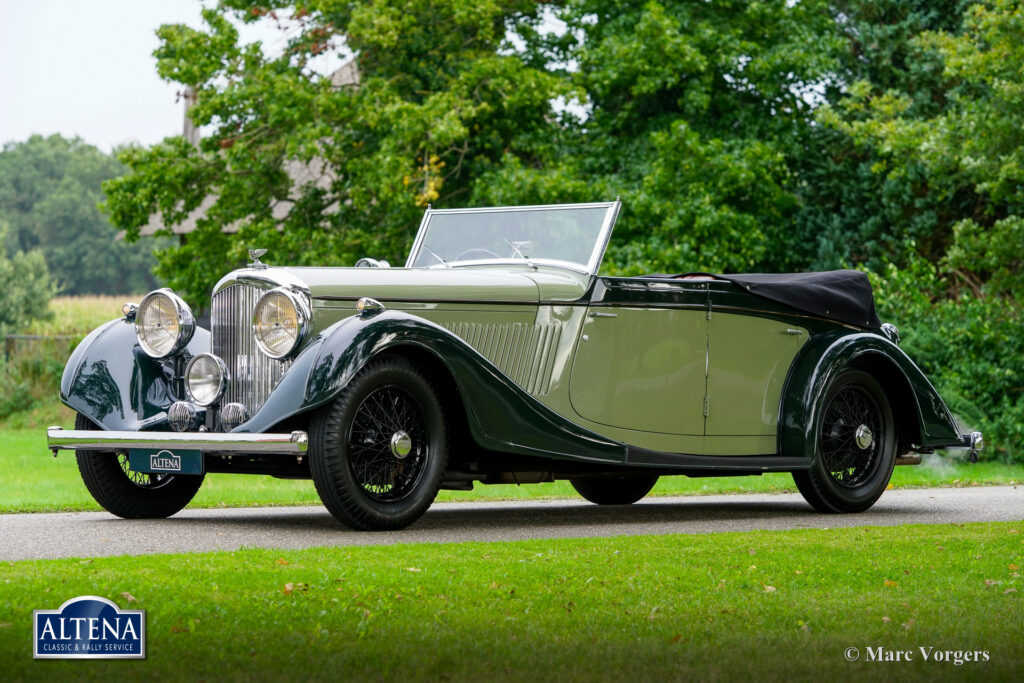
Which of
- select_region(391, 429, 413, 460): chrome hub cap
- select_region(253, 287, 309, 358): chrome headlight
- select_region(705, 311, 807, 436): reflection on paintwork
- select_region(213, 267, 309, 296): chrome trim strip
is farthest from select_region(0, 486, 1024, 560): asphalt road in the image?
select_region(213, 267, 309, 296): chrome trim strip

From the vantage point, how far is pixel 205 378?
768cm

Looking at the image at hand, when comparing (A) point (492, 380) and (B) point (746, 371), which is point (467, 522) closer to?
(A) point (492, 380)

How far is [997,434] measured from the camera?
17.4 metres

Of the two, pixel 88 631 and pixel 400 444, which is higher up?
pixel 400 444

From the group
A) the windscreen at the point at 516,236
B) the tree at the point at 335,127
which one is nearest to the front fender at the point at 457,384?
the windscreen at the point at 516,236

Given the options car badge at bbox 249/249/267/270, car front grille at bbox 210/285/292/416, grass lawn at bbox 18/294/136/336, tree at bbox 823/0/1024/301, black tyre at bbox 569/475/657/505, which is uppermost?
tree at bbox 823/0/1024/301

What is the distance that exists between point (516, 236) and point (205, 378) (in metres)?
2.42

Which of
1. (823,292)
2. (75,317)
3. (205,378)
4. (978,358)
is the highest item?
(823,292)

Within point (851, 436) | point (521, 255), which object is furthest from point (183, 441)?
point (851, 436)

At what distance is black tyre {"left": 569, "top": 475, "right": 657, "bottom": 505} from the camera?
409 inches

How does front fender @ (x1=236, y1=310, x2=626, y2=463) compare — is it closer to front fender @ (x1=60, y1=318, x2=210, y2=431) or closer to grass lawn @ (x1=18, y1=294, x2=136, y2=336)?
front fender @ (x1=60, y1=318, x2=210, y2=431)

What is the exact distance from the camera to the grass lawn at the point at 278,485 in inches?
410

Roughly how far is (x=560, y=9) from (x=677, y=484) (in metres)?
11.9

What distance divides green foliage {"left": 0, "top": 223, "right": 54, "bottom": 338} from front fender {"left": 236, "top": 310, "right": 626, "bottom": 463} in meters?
30.1
